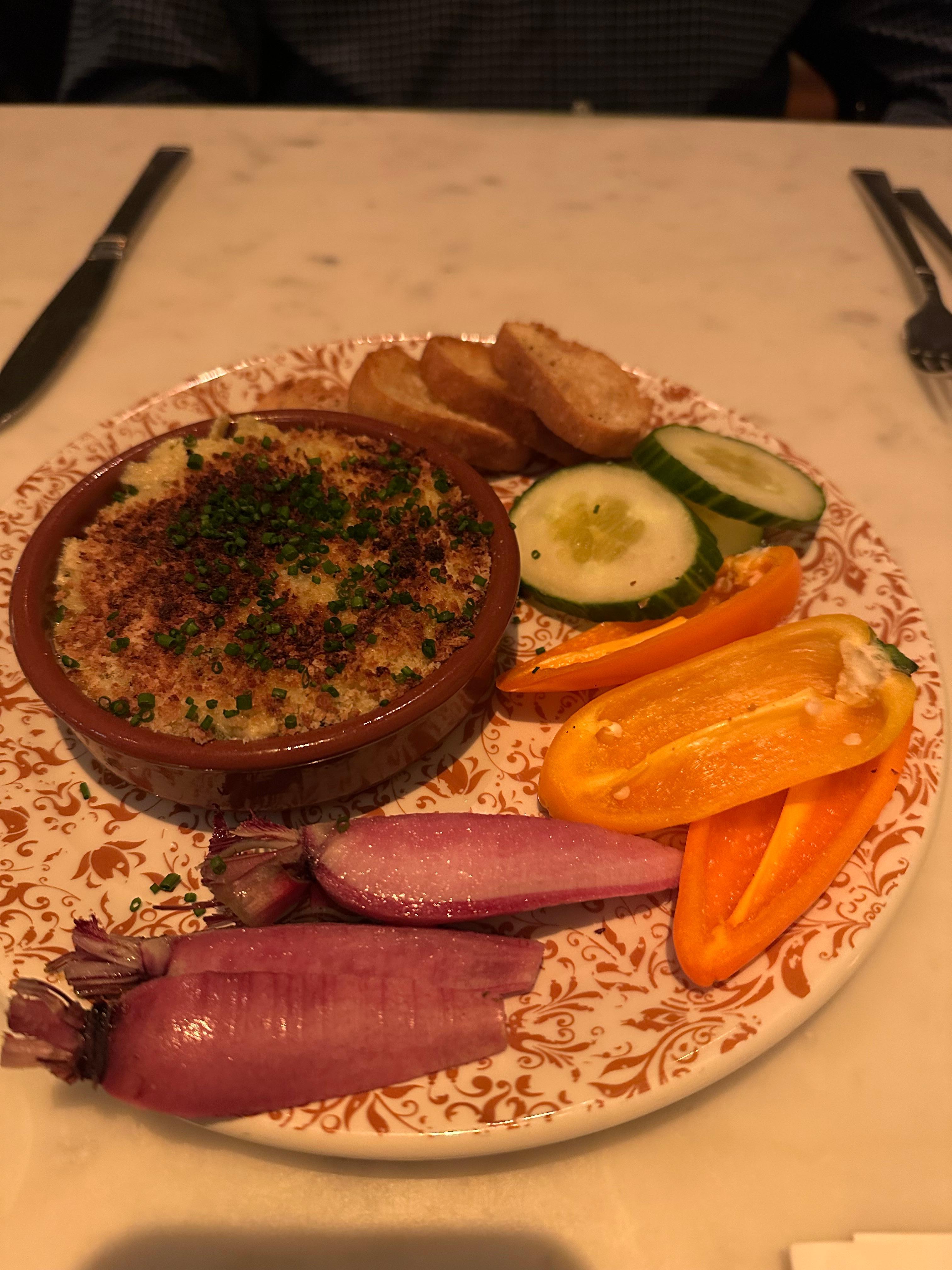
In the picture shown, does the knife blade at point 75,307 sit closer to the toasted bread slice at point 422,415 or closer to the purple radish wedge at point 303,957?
the toasted bread slice at point 422,415

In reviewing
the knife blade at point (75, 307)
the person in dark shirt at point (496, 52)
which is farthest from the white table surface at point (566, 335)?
the person in dark shirt at point (496, 52)

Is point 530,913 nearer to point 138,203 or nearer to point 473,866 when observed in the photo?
point 473,866

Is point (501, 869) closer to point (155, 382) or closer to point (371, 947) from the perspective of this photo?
point (371, 947)

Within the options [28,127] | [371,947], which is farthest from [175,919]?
[28,127]

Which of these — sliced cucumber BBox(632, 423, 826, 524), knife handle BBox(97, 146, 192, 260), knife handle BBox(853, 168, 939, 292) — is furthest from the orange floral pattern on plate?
knife handle BBox(853, 168, 939, 292)

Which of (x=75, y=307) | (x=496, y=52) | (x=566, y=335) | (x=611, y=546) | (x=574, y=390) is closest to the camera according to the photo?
(x=611, y=546)

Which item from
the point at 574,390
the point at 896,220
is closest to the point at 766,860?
the point at 574,390
